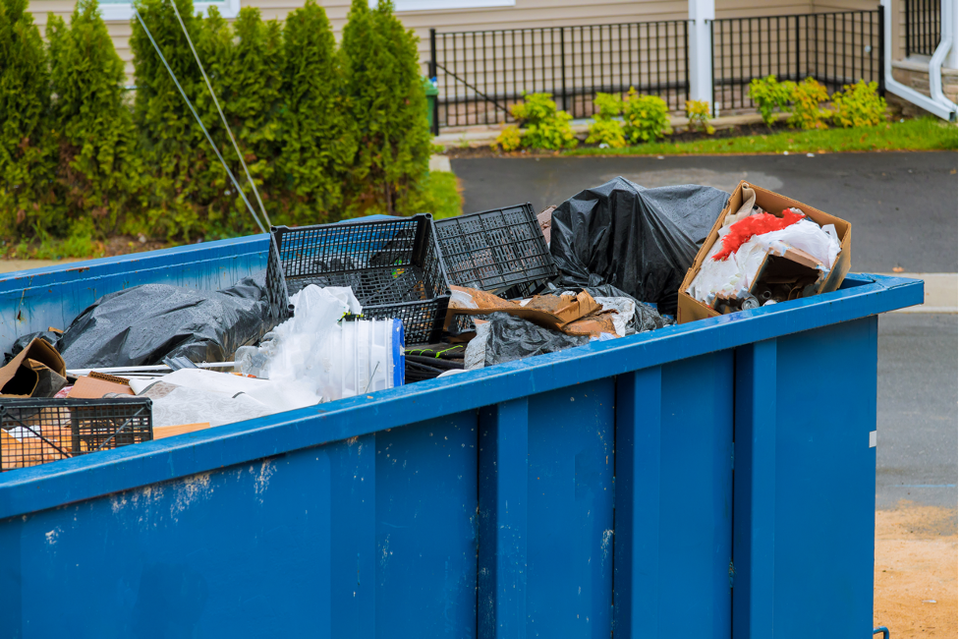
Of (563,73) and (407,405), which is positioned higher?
(563,73)

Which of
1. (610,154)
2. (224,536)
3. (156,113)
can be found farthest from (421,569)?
(610,154)

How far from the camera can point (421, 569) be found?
2105 mm

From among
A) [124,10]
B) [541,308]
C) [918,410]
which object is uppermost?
[124,10]

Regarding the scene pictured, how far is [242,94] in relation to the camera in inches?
326

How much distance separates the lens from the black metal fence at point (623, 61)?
13.6 meters

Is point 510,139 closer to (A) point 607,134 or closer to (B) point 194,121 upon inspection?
(A) point 607,134

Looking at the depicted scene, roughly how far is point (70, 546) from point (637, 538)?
4.19 ft

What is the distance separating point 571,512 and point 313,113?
667 centimetres

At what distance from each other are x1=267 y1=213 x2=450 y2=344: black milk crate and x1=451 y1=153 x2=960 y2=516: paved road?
3.02 meters

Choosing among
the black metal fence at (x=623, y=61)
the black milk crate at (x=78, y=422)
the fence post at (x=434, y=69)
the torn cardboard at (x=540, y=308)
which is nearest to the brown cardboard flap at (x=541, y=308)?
the torn cardboard at (x=540, y=308)

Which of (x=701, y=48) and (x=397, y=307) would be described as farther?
(x=701, y=48)

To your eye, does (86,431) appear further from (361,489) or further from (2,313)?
(2,313)

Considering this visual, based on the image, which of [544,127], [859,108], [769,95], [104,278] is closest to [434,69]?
[544,127]

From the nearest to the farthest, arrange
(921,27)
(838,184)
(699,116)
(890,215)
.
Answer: (890,215) < (838,184) < (699,116) < (921,27)
